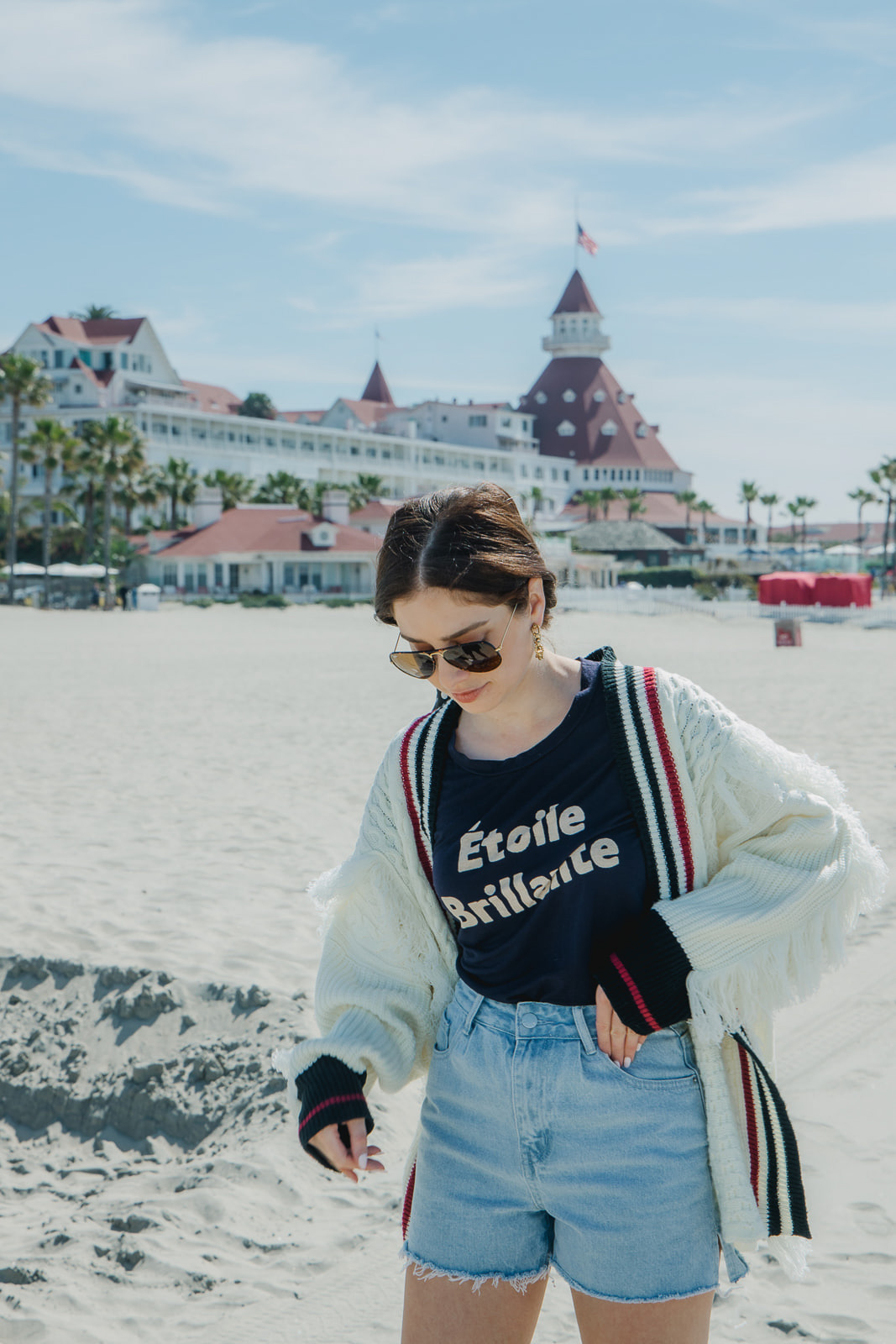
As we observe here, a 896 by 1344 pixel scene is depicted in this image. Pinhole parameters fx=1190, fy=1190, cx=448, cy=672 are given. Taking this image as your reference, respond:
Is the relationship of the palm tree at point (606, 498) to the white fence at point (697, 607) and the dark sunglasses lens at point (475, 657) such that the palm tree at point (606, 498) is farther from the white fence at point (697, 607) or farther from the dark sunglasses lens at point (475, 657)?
the dark sunglasses lens at point (475, 657)

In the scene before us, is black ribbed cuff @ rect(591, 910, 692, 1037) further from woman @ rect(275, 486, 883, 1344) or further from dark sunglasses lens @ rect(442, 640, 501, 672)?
dark sunglasses lens @ rect(442, 640, 501, 672)

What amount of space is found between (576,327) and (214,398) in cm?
4312

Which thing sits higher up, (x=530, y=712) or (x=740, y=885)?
(x=530, y=712)

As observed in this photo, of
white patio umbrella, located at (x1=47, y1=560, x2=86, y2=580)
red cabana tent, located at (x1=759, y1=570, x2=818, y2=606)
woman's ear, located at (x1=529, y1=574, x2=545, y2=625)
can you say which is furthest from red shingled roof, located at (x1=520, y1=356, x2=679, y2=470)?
woman's ear, located at (x1=529, y1=574, x2=545, y2=625)

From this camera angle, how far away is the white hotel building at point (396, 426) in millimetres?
72156

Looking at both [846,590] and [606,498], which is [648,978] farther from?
[606,498]

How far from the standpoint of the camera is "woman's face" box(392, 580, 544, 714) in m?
1.97

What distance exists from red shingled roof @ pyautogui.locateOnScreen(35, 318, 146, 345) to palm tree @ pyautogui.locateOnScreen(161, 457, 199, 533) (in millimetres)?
15694

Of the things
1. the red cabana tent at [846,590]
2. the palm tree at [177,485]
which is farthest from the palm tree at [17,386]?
the red cabana tent at [846,590]

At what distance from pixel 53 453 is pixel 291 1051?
177ft

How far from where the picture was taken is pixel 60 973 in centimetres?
533

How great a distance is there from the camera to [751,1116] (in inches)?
75.2

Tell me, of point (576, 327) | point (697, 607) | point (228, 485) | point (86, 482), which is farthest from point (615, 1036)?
point (576, 327)

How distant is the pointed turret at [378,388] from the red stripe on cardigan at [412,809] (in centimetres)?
11552
